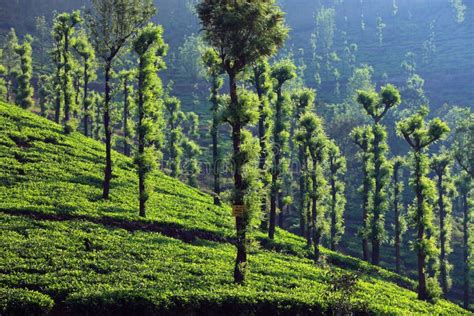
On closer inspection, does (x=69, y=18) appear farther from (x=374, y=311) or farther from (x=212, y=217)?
(x=374, y=311)

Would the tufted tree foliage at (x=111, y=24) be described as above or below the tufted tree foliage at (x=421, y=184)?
above

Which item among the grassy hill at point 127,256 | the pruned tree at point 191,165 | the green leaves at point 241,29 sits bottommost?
the grassy hill at point 127,256

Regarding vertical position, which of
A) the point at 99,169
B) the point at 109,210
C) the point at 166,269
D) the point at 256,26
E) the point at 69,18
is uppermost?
the point at 69,18

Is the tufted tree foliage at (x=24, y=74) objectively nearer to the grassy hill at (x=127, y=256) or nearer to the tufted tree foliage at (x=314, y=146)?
the grassy hill at (x=127, y=256)

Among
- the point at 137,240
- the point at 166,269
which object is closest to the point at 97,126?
the point at 137,240

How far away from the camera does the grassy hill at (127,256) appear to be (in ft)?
86.6

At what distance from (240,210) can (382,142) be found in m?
36.5

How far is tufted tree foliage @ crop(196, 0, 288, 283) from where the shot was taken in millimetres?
29828

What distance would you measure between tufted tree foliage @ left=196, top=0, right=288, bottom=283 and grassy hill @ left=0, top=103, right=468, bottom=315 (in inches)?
165

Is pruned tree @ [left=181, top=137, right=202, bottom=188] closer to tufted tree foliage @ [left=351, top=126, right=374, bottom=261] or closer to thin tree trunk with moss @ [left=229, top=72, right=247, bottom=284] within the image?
tufted tree foliage @ [left=351, top=126, right=374, bottom=261]

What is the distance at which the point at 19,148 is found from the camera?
5091 centimetres

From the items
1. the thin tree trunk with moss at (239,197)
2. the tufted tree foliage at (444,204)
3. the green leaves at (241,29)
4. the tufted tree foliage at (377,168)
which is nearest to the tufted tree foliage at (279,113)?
the tufted tree foliage at (377,168)

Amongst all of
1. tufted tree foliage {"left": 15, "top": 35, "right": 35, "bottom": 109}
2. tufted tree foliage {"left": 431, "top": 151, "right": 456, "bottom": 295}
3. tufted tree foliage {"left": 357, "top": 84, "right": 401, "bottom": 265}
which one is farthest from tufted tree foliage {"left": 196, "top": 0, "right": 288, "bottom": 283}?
tufted tree foliage {"left": 15, "top": 35, "right": 35, "bottom": 109}

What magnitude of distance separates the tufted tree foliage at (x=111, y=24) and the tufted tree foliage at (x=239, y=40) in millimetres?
15376
